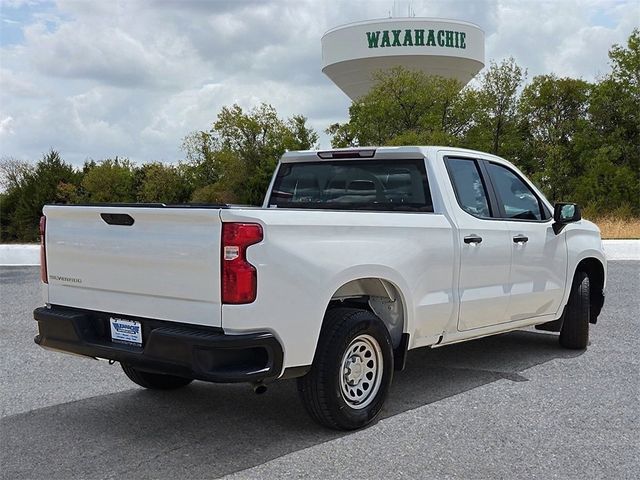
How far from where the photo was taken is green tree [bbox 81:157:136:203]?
3819 cm

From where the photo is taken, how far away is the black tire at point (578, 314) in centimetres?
735

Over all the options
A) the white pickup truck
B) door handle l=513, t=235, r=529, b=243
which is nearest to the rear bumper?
the white pickup truck

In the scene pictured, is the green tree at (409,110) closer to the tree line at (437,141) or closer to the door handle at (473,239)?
the tree line at (437,141)

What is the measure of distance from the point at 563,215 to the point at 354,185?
2.02m

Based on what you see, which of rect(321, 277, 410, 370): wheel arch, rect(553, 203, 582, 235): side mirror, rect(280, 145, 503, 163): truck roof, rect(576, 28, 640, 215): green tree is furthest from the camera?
rect(576, 28, 640, 215): green tree

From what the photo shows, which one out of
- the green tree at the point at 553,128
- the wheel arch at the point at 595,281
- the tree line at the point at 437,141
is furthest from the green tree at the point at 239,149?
the wheel arch at the point at 595,281

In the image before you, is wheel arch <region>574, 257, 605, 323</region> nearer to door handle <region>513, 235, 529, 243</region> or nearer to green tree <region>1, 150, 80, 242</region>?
door handle <region>513, 235, 529, 243</region>

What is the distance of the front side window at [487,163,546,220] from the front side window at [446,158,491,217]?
0.70 ft

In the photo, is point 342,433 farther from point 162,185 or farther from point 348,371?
point 162,185

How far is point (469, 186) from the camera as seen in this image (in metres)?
6.27

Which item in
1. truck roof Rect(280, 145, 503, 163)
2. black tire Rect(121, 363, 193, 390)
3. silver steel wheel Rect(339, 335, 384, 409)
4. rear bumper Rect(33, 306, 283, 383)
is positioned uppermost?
truck roof Rect(280, 145, 503, 163)

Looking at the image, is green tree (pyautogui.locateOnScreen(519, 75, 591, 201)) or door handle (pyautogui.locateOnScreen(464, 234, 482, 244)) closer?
door handle (pyautogui.locateOnScreen(464, 234, 482, 244))

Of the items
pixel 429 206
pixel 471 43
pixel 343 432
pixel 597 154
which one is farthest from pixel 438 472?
pixel 471 43

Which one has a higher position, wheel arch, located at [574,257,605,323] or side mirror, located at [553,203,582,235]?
side mirror, located at [553,203,582,235]
